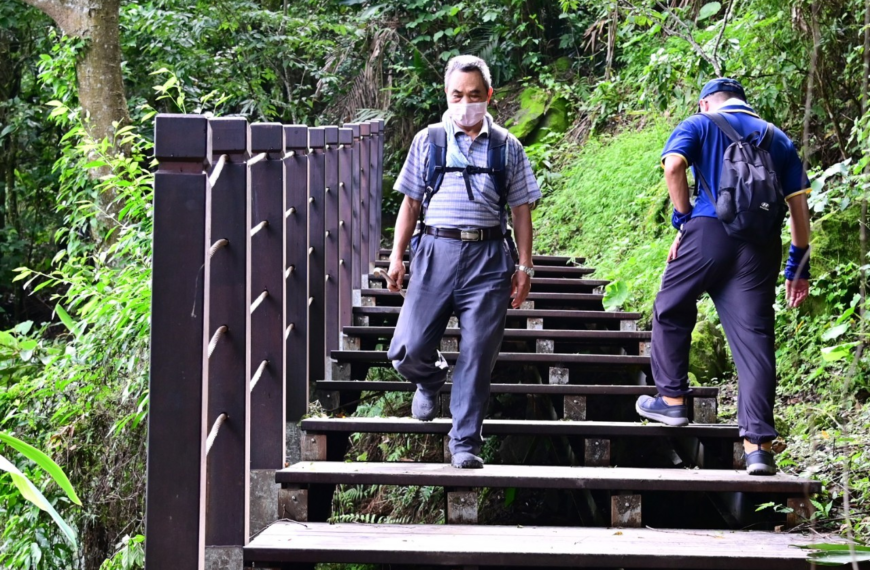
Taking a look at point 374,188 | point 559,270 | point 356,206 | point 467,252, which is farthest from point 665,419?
point 374,188

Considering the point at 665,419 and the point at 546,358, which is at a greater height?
the point at 546,358

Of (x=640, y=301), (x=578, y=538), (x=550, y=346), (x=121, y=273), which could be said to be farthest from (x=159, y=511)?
(x=640, y=301)

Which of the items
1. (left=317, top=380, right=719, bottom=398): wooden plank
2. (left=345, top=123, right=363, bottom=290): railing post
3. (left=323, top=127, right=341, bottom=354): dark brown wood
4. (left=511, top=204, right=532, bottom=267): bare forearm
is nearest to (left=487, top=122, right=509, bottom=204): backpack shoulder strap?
(left=511, top=204, right=532, bottom=267): bare forearm

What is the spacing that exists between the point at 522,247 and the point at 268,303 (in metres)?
1.01

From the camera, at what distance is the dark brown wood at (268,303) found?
3225 mm

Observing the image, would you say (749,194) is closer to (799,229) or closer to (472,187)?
(799,229)

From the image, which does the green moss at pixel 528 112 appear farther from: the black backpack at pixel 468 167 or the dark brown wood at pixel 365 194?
the black backpack at pixel 468 167

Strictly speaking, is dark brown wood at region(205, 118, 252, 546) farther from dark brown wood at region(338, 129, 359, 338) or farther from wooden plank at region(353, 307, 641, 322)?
wooden plank at region(353, 307, 641, 322)

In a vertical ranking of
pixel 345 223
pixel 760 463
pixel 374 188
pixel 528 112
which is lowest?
pixel 760 463

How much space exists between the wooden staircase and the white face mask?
124 cm

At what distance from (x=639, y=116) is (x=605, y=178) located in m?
1.76

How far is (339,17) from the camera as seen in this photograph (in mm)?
12539

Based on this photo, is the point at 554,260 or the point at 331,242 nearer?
the point at 331,242

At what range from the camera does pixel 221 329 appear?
2.64m
